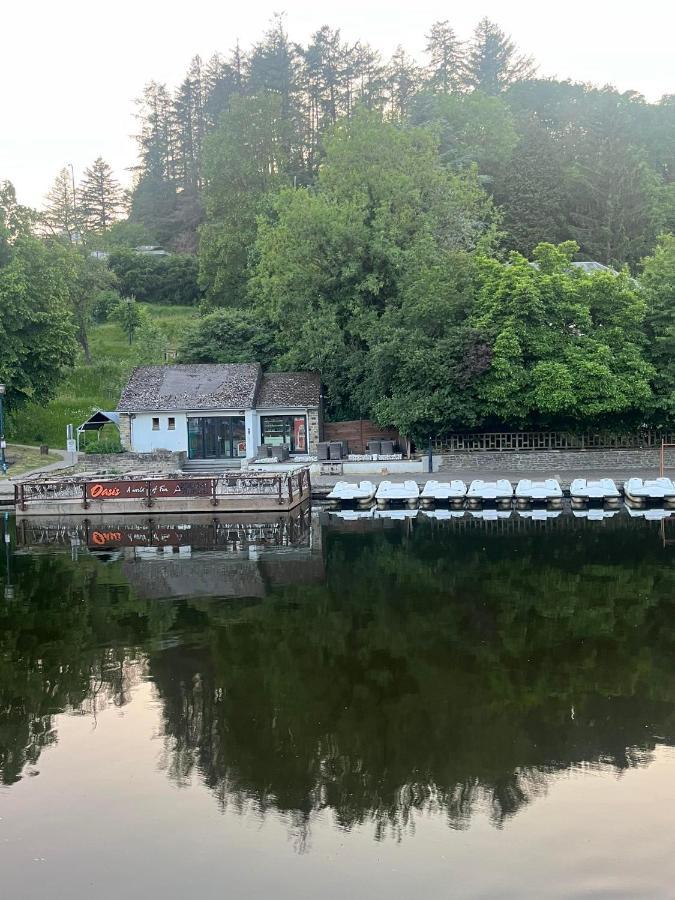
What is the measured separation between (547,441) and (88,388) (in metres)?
32.3

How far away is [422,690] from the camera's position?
48.6ft

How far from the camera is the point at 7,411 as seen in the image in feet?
167

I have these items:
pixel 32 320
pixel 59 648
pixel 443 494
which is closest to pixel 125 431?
pixel 32 320

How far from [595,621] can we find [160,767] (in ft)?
33.9

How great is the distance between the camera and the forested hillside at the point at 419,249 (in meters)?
39.6

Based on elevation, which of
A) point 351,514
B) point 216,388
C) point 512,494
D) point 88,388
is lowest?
point 351,514

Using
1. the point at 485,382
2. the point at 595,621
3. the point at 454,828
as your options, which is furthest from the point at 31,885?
the point at 485,382

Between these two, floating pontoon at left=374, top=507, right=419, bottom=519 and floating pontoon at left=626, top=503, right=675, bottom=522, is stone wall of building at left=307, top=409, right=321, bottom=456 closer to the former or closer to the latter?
floating pontoon at left=374, top=507, right=419, bottom=519

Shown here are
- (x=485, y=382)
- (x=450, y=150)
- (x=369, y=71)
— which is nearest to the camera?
(x=485, y=382)

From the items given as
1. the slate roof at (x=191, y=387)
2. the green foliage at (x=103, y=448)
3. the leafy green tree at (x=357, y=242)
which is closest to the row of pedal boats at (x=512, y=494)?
the leafy green tree at (x=357, y=242)

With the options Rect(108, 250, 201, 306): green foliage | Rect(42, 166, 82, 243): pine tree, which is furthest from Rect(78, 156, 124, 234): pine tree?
Rect(108, 250, 201, 306): green foliage

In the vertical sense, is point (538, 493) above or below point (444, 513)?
above

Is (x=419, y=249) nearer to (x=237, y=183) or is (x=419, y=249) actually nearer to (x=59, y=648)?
(x=237, y=183)

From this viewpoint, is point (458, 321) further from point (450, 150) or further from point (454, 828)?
point (454, 828)
